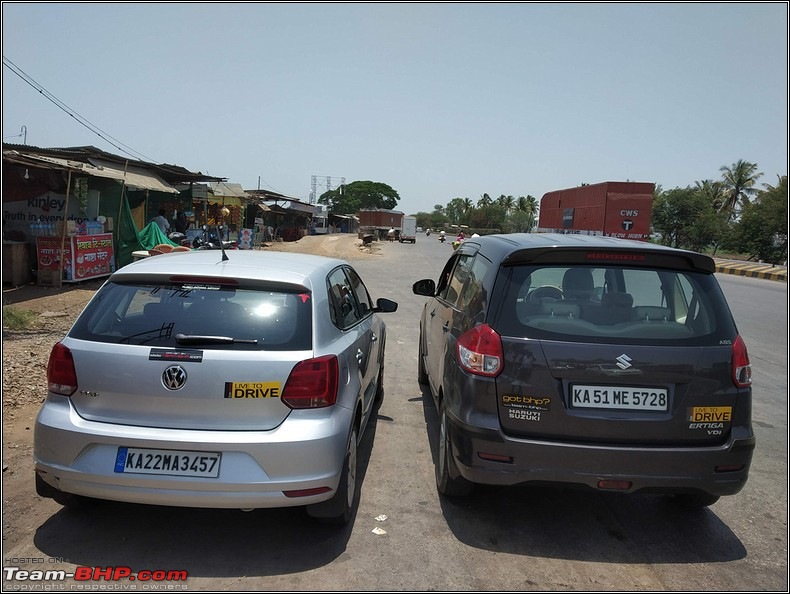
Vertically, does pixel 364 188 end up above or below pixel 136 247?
above

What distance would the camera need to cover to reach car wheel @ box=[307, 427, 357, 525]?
313 centimetres

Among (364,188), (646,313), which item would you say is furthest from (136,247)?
(364,188)

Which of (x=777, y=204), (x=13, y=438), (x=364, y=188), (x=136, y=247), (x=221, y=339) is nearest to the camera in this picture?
(x=221, y=339)

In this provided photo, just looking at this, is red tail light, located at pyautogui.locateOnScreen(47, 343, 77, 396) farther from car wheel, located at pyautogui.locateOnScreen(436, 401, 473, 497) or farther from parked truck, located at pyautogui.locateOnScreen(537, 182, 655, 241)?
parked truck, located at pyautogui.locateOnScreen(537, 182, 655, 241)

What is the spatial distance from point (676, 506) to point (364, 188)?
120781 mm

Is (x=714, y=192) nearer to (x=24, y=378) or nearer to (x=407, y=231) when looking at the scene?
(x=407, y=231)

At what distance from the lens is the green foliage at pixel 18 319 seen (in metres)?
7.94

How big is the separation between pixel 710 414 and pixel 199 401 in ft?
9.24

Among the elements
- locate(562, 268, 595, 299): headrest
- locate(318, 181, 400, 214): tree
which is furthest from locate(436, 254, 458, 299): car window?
locate(318, 181, 400, 214): tree

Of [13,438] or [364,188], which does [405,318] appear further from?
[364,188]

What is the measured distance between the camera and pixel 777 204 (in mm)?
43219

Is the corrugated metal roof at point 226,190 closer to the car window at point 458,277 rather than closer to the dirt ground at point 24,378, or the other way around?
the dirt ground at point 24,378

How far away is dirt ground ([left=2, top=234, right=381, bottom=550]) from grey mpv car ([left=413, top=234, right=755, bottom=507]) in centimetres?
284

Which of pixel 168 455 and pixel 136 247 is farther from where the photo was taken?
pixel 136 247
